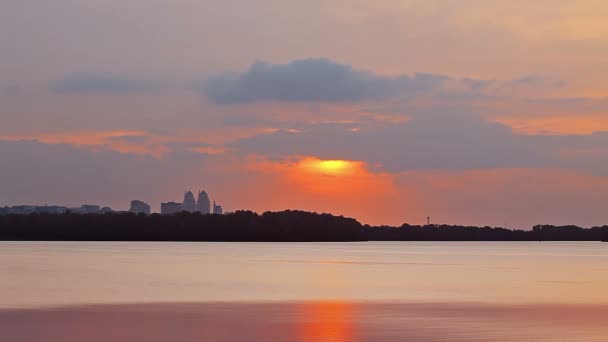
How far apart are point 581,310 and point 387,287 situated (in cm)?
2027

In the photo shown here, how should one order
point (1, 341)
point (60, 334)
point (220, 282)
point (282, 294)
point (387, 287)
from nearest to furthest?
point (1, 341), point (60, 334), point (282, 294), point (387, 287), point (220, 282)

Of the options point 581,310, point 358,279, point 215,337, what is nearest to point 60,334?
point 215,337

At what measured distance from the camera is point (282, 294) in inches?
2238

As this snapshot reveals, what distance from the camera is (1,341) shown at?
101 feet

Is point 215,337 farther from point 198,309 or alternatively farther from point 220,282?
point 220,282

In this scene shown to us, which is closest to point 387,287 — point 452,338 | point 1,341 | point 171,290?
point 171,290

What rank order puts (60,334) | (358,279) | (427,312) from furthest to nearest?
(358,279), (427,312), (60,334)

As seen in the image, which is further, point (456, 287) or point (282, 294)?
point (456, 287)

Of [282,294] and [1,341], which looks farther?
[282,294]

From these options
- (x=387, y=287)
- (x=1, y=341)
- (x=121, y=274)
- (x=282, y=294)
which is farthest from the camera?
(x=121, y=274)

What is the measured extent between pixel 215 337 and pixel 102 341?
361cm

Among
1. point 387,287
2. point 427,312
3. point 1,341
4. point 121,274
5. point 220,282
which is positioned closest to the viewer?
point 1,341

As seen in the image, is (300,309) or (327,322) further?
(300,309)

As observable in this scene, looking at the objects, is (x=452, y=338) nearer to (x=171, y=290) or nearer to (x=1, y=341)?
(x=1, y=341)
